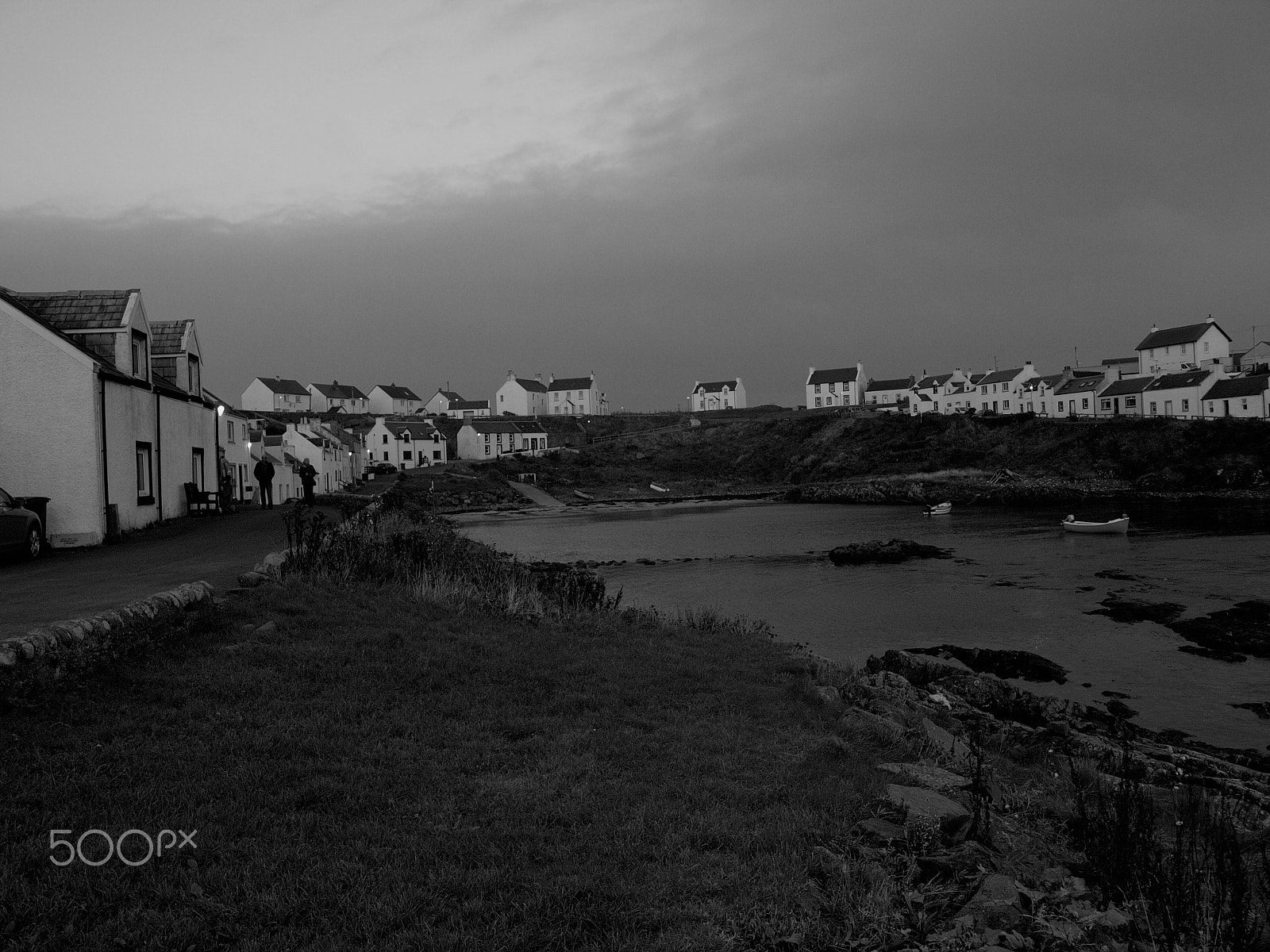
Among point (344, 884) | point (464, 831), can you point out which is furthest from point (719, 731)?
point (344, 884)

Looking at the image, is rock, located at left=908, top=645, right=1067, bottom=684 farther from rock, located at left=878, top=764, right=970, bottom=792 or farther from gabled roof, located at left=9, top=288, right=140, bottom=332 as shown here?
gabled roof, located at left=9, top=288, right=140, bottom=332

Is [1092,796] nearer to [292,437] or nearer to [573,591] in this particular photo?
[573,591]

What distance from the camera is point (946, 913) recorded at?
5355 mm

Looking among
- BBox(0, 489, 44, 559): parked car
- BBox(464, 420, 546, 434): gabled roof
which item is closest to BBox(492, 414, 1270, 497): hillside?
BBox(464, 420, 546, 434): gabled roof

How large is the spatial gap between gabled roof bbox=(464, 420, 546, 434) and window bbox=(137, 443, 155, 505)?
101 meters

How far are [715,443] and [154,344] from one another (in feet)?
346

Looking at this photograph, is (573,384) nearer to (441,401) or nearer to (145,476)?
(441,401)

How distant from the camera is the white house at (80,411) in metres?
20.6

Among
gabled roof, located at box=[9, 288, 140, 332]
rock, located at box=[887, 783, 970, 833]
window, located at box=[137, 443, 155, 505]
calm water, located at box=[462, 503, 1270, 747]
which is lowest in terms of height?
calm water, located at box=[462, 503, 1270, 747]

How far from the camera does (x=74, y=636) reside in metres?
8.55

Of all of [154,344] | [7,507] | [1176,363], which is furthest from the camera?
[1176,363]

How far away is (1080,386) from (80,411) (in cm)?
11865

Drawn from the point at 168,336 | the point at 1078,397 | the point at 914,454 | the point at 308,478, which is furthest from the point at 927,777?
the point at 1078,397

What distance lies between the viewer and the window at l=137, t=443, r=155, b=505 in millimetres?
24641
